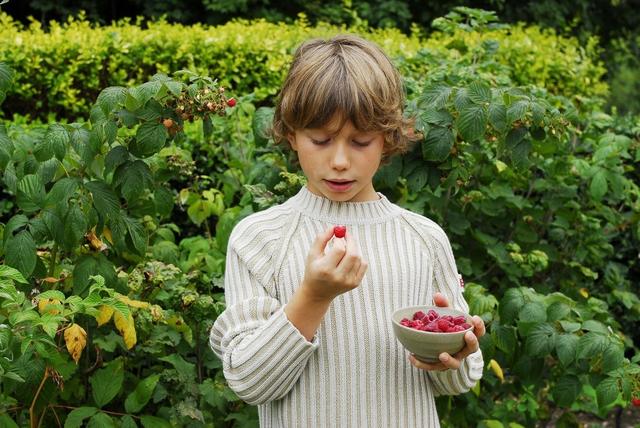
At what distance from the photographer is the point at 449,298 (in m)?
2.04

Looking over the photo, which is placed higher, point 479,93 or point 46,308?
point 479,93

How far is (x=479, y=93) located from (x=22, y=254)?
134 centimetres

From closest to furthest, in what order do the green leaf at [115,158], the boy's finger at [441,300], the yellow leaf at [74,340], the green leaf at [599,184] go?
the boy's finger at [441,300] → the yellow leaf at [74,340] → the green leaf at [115,158] → the green leaf at [599,184]

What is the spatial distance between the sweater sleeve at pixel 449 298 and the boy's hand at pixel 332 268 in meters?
0.38

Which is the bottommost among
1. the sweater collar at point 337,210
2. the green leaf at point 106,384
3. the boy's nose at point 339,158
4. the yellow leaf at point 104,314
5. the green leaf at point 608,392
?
the green leaf at point 608,392

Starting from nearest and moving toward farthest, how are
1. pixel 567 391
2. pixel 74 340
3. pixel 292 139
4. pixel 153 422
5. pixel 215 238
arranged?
pixel 292 139, pixel 74 340, pixel 153 422, pixel 567 391, pixel 215 238

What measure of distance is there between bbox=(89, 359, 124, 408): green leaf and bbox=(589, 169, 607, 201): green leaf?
1851 millimetres

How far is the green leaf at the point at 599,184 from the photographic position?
3.58 meters

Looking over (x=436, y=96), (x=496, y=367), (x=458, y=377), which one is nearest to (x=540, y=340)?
(x=496, y=367)

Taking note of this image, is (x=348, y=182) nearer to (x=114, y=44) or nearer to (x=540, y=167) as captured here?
(x=540, y=167)

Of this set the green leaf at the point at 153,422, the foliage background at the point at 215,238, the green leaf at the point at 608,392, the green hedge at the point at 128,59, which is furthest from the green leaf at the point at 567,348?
A: the green hedge at the point at 128,59

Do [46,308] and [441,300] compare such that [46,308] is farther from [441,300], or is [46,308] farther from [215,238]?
[215,238]

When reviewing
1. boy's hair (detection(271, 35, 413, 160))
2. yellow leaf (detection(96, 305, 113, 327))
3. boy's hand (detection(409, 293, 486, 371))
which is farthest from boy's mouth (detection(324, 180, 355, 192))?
yellow leaf (detection(96, 305, 113, 327))

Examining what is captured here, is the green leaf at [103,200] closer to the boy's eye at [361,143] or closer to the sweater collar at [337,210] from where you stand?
the sweater collar at [337,210]
